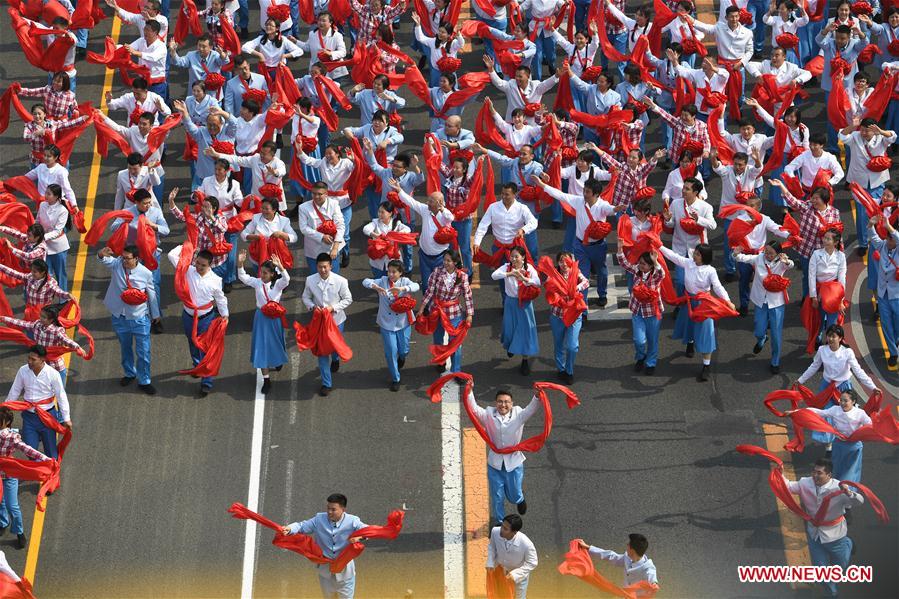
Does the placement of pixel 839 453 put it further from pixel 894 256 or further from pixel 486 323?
pixel 486 323

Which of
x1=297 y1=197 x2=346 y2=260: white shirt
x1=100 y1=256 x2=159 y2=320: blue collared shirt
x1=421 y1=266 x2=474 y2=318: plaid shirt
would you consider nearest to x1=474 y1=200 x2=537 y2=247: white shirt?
x1=421 y1=266 x2=474 y2=318: plaid shirt

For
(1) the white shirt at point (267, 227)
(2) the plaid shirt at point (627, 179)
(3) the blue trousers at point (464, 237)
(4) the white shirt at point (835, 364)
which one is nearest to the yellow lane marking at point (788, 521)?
(4) the white shirt at point (835, 364)

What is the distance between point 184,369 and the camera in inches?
914

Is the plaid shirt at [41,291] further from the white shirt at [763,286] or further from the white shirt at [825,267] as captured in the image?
the white shirt at [825,267]

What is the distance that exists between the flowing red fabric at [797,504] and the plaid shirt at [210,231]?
7.34 meters

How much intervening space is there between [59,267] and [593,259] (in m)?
7.01

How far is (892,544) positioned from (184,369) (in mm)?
8933

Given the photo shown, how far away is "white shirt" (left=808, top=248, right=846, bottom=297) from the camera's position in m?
22.7

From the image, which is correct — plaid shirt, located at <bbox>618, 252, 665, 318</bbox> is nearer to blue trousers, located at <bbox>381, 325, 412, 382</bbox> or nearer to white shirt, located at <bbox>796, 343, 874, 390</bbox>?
white shirt, located at <bbox>796, 343, 874, 390</bbox>

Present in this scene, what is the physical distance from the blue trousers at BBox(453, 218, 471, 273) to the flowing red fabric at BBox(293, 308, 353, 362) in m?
2.50

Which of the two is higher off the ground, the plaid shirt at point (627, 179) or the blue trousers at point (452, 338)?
the plaid shirt at point (627, 179)

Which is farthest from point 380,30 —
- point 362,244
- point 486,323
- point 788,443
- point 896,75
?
point 788,443

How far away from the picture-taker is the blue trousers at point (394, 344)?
22625 millimetres

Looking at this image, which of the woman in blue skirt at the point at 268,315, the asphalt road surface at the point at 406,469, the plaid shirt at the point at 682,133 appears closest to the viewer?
the asphalt road surface at the point at 406,469
